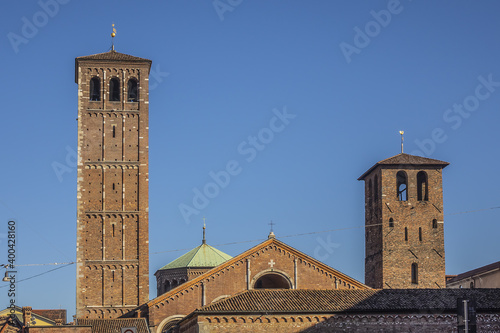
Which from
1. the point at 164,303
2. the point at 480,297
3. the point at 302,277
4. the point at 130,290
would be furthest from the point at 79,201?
the point at 480,297

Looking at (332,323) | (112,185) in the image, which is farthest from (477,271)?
(112,185)

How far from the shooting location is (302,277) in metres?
46.7

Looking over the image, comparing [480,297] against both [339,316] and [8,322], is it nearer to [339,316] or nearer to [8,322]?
[339,316]

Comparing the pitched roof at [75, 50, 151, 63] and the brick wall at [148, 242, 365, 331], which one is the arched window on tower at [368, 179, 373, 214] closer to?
the brick wall at [148, 242, 365, 331]

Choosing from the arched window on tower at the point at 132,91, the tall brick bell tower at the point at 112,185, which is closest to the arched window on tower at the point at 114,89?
the tall brick bell tower at the point at 112,185

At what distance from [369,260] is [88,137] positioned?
1924 centimetres

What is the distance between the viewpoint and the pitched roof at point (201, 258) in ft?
205

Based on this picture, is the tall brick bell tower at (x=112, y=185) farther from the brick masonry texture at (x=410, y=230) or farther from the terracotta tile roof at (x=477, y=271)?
the terracotta tile roof at (x=477, y=271)

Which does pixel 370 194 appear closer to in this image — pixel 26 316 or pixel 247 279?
pixel 247 279

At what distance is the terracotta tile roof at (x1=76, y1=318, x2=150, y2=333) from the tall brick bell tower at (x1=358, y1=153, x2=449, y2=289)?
15.9 m

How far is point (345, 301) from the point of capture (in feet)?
→ 135

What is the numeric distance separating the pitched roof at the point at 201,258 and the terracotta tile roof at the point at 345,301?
20124mm

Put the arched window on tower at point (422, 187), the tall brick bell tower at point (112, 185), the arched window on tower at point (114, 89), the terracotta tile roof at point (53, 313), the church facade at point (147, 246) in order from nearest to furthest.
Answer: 1. the church facade at point (147, 246)
2. the tall brick bell tower at point (112, 185)
3. the arched window on tower at point (114, 89)
4. the arched window on tower at point (422, 187)
5. the terracotta tile roof at point (53, 313)

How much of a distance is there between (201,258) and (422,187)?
16.8 m
